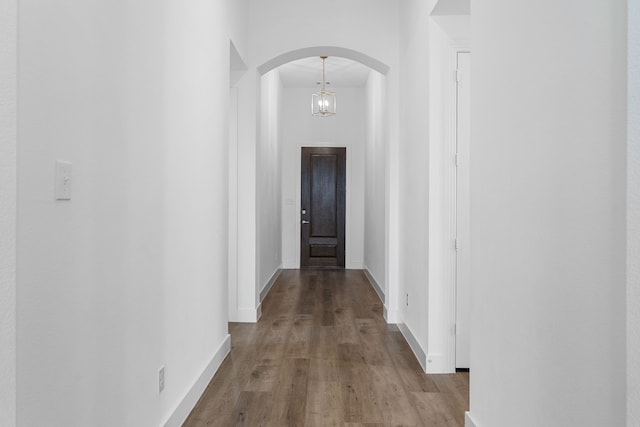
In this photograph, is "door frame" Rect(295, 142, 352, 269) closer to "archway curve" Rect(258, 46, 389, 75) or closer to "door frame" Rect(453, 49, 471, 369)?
"archway curve" Rect(258, 46, 389, 75)

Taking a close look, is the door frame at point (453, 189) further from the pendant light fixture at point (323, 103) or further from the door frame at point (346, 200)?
the door frame at point (346, 200)

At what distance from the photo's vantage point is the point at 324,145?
8.88 m

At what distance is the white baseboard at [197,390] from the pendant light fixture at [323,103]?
14.7 feet

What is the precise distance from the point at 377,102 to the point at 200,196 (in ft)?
14.1

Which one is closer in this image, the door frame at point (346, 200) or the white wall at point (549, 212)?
the white wall at point (549, 212)

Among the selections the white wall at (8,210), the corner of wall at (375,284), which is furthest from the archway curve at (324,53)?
the white wall at (8,210)

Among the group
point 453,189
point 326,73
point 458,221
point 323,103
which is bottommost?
point 458,221

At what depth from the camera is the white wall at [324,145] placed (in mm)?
8836

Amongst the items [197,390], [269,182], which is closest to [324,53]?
[269,182]

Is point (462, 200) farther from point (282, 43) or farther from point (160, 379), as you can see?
point (282, 43)

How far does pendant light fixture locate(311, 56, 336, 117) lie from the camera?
7.31 m

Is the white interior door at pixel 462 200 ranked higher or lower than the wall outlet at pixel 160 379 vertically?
higher

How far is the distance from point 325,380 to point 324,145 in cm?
617

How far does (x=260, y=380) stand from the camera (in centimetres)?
315
